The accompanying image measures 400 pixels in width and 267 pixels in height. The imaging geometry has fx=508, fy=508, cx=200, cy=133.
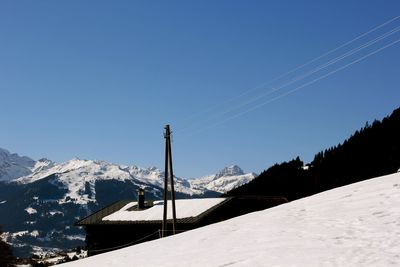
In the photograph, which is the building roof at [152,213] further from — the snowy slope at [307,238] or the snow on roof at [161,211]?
the snowy slope at [307,238]

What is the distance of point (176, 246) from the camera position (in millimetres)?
13656

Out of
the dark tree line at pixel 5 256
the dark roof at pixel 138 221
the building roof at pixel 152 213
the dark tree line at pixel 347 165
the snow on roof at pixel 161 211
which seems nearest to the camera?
the dark roof at pixel 138 221

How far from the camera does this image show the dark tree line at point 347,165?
81.0m

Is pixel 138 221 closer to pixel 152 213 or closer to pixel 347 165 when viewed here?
pixel 152 213

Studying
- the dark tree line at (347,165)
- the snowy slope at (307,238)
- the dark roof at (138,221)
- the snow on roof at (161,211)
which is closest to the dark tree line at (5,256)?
the dark roof at (138,221)

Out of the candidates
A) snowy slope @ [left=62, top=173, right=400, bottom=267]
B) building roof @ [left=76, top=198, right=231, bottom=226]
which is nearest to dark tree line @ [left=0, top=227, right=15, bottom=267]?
building roof @ [left=76, top=198, right=231, bottom=226]

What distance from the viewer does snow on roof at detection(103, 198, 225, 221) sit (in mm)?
46000

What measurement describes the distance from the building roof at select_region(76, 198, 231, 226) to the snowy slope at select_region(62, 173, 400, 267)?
29.0 meters

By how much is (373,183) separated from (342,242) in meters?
6.58

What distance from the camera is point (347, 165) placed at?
87062mm

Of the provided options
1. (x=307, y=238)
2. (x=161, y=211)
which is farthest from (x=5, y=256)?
(x=307, y=238)

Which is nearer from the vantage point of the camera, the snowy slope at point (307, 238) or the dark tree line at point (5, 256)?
the snowy slope at point (307, 238)

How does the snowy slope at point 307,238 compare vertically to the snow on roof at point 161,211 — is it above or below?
below

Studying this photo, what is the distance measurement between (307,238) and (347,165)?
79.4 m
